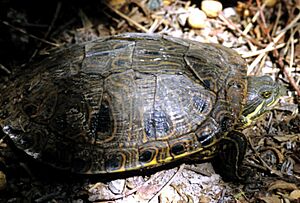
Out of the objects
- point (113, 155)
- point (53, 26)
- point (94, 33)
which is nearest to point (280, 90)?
point (113, 155)

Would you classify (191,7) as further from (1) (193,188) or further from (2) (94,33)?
(1) (193,188)

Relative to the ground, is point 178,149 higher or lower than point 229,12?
lower

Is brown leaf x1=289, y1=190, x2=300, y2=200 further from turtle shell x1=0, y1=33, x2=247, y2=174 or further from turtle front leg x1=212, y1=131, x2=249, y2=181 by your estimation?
turtle shell x1=0, y1=33, x2=247, y2=174

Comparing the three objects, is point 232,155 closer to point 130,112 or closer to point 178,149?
point 178,149

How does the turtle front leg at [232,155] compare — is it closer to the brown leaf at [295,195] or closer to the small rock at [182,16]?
the brown leaf at [295,195]

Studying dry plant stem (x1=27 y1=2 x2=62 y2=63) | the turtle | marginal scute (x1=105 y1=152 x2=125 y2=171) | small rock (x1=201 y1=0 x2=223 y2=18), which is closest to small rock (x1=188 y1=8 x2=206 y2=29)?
small rock (x1=201 y1=0 x2=223 y2=18)

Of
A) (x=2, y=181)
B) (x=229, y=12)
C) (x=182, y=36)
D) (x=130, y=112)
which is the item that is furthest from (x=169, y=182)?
(x=229, y=12)

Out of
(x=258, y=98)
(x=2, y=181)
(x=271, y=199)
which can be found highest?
(x=258, y=98)
